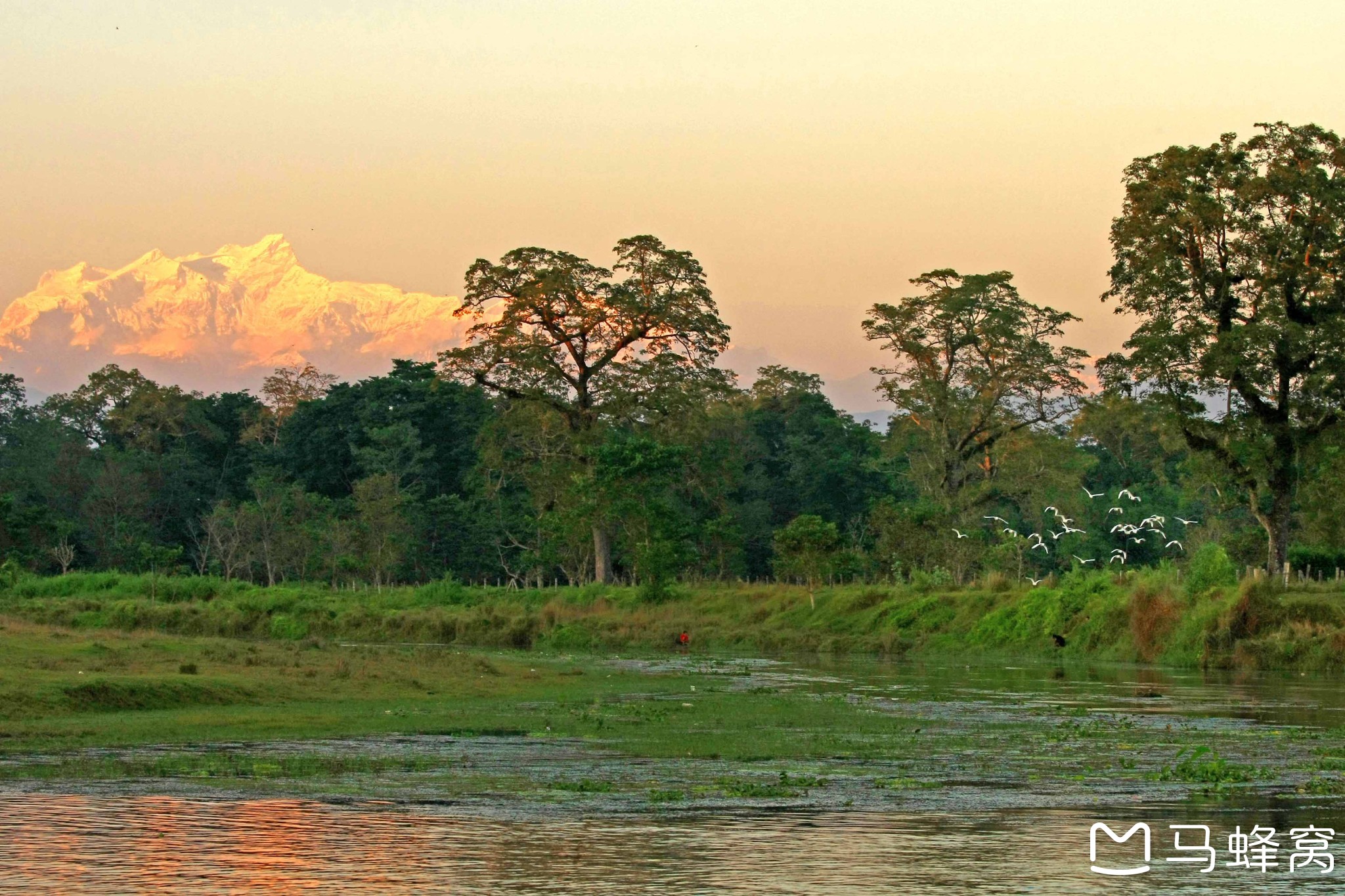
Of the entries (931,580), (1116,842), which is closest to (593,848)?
(1116,842)

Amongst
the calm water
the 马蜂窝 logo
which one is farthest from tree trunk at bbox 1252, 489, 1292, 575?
the 马蜂窝 logo

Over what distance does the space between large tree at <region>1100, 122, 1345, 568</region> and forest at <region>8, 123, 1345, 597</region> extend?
0.32ft

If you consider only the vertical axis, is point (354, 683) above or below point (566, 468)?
below

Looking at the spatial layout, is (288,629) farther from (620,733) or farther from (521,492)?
(620,733)

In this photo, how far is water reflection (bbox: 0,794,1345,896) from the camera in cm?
1169

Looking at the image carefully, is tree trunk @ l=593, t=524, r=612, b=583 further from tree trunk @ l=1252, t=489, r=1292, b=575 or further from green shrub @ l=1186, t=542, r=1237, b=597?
green shrub @ l=1186, t=542, r=1237, b=597

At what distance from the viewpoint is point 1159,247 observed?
4962 centimetres

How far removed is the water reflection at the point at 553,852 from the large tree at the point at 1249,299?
3545 centimetres

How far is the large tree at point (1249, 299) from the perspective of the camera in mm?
47344

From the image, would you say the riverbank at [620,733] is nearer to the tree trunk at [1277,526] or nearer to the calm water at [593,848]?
the calm water at [593,848]

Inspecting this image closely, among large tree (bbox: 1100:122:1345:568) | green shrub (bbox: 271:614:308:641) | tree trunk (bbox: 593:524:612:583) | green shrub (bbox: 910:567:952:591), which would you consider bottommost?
green shrub (bbox: 271:614:308:641)

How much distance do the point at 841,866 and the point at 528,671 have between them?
23876 millimetres

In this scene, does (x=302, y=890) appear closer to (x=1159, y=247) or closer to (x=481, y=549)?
(x=1159, y=247)

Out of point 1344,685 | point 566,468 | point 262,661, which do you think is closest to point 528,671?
point 262,661
